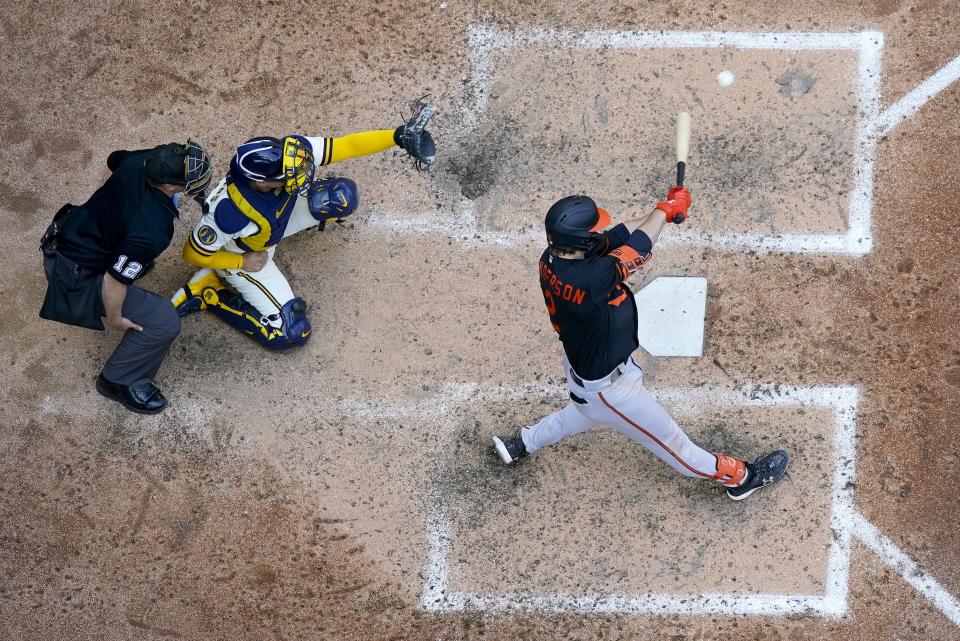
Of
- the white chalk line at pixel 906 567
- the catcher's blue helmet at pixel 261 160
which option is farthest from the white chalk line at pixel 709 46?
the white chalk line at pixel 906 567

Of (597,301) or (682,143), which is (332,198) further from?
(682,143)

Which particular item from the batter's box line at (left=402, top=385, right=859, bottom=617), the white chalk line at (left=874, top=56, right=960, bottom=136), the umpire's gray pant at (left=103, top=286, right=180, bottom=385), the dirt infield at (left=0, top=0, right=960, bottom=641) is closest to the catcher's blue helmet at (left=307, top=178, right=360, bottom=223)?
the dirt infield at (left=0, top=0, right=960, bottom=641)

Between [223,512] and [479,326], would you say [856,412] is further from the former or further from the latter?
[223,512]

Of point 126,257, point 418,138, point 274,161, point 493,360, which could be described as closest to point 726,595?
point 493,360

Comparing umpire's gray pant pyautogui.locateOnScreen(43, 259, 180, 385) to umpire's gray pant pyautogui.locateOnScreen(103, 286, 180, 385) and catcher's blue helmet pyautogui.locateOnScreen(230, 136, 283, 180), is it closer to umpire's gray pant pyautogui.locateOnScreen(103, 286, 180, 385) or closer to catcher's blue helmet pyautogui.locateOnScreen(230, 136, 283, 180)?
umpire's gray pant pyautogui.locateOnScreen(103, 286, 180, 385)

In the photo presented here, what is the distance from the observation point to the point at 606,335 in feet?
13.8

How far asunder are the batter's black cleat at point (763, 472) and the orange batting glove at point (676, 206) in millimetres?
1632

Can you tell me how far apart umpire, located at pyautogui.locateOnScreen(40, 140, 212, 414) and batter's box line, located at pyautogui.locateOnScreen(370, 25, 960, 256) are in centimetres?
133

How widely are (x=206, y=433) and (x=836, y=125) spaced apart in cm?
439

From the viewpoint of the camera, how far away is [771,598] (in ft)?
16.9

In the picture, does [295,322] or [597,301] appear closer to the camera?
[597,301]

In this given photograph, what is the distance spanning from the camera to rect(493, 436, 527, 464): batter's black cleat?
16.9ft

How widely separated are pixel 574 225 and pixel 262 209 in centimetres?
183

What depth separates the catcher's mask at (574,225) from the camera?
4.01 metres
